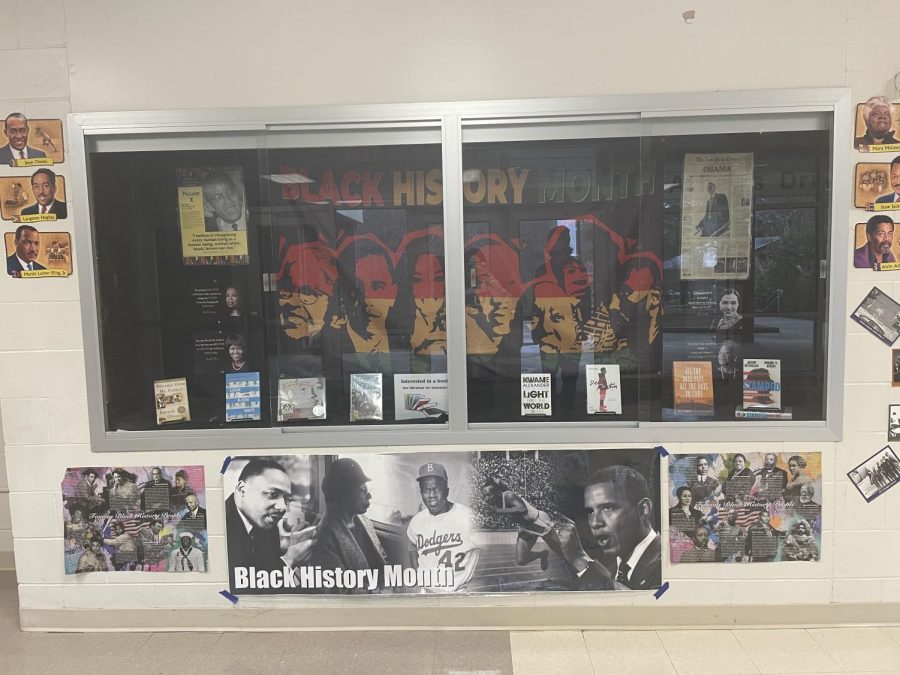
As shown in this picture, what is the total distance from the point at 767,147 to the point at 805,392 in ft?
3.78

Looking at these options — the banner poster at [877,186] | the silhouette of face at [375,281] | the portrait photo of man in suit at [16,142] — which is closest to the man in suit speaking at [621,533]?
the silhouette of face at [375,281]

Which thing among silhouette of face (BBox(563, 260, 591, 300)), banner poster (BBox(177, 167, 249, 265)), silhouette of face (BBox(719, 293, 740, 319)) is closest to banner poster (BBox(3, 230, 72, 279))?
banner poster (BBox(177, 167, 249, 265))

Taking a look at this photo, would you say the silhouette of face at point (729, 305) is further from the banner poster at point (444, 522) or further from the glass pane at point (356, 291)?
the glass pane at point (356, 291)

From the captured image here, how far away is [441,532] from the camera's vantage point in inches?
109

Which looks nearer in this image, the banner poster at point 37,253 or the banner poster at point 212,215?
the banner poster at point 37,253

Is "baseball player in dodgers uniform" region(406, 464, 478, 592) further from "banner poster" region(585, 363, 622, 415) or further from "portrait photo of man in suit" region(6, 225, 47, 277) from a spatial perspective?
"portrait photo of man in suit" region(6, 225, 47, 277)

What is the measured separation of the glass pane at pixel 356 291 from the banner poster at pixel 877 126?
1.85m

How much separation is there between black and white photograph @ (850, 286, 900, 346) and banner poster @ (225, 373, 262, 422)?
2.79 m

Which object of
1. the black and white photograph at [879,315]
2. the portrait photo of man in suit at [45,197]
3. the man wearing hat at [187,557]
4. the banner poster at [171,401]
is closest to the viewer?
the black and white photograph at [879,315]

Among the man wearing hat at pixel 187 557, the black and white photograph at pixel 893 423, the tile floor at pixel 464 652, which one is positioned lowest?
the tile floor at pixel 464 652

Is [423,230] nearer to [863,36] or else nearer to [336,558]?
[336,558]

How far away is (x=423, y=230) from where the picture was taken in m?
2.95

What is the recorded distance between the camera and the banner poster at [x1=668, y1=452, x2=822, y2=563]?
2703 mm

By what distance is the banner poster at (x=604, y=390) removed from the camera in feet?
9.40
